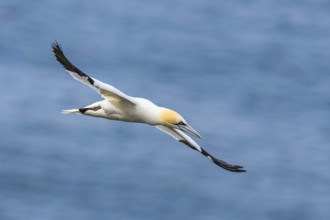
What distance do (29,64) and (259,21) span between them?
22.4 feet

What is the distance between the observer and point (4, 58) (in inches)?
1184

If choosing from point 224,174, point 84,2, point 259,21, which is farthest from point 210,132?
point 84,2

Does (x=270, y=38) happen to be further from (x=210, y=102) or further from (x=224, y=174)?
(x=224, y=174)

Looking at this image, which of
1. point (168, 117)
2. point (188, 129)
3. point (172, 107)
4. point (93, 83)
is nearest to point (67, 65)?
point (93, 83)

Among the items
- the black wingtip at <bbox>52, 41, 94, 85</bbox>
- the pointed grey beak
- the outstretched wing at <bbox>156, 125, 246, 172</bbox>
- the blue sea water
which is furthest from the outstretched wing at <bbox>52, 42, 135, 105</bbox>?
the blue sea water

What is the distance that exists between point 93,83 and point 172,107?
15.3 metres

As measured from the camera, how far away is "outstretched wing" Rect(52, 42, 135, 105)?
11172mm

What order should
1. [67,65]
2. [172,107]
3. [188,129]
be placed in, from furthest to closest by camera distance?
[172,107] → [188,129] → [67,65]

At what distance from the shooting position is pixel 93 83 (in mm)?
11188

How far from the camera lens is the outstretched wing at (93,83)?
36.7ft

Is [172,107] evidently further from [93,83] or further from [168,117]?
[93,83]

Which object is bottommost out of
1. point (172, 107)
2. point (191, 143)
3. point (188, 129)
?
point (188, 129)

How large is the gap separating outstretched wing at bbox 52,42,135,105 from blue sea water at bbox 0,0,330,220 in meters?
10.9

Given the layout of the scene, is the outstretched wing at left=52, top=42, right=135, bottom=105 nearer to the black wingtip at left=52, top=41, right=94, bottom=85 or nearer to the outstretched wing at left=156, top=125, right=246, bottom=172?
the black wingtip at left=52, top=41, right=94, bottom=85
